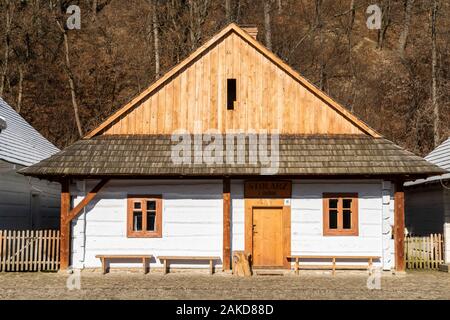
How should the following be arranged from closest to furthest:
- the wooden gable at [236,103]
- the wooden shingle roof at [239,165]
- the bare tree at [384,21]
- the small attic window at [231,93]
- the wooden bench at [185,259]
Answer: the wooden shingle roof at [239,165] < the wooden bench at [185,259] < the wooden gable at [236,103] < the small attic window at [231,93] < the bare tree at [384,21]

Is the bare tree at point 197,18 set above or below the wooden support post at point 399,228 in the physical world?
above

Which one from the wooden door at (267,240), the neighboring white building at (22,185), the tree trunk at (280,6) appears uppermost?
the tree trunk at (280,6)

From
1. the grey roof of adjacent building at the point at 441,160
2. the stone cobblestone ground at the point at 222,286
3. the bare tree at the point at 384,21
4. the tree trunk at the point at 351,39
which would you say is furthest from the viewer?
the bare tree at the point at 384,21

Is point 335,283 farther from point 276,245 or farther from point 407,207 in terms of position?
point 407,207

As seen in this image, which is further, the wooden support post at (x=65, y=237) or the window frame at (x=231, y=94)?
the window frame at (x=231, y=94)

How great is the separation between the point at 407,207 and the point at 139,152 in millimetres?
13643

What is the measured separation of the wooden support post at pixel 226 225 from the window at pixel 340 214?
304cm

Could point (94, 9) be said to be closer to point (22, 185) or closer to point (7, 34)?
point (7, 34)

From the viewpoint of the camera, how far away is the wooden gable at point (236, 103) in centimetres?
1900

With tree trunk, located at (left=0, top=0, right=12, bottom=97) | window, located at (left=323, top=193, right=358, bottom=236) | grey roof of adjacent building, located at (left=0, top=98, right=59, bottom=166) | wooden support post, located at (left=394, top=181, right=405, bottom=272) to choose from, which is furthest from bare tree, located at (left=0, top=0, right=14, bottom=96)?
wooden support post, located at (left=394, top=181, right=405, bottom=272)

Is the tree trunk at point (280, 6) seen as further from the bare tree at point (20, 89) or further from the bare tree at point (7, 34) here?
the bare tree at point (7, 34)

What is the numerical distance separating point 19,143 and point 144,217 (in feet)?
25.8

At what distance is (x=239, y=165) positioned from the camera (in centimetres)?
1800

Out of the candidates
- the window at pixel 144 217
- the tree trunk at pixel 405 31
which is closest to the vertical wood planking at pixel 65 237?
the window at pixel 144 217
